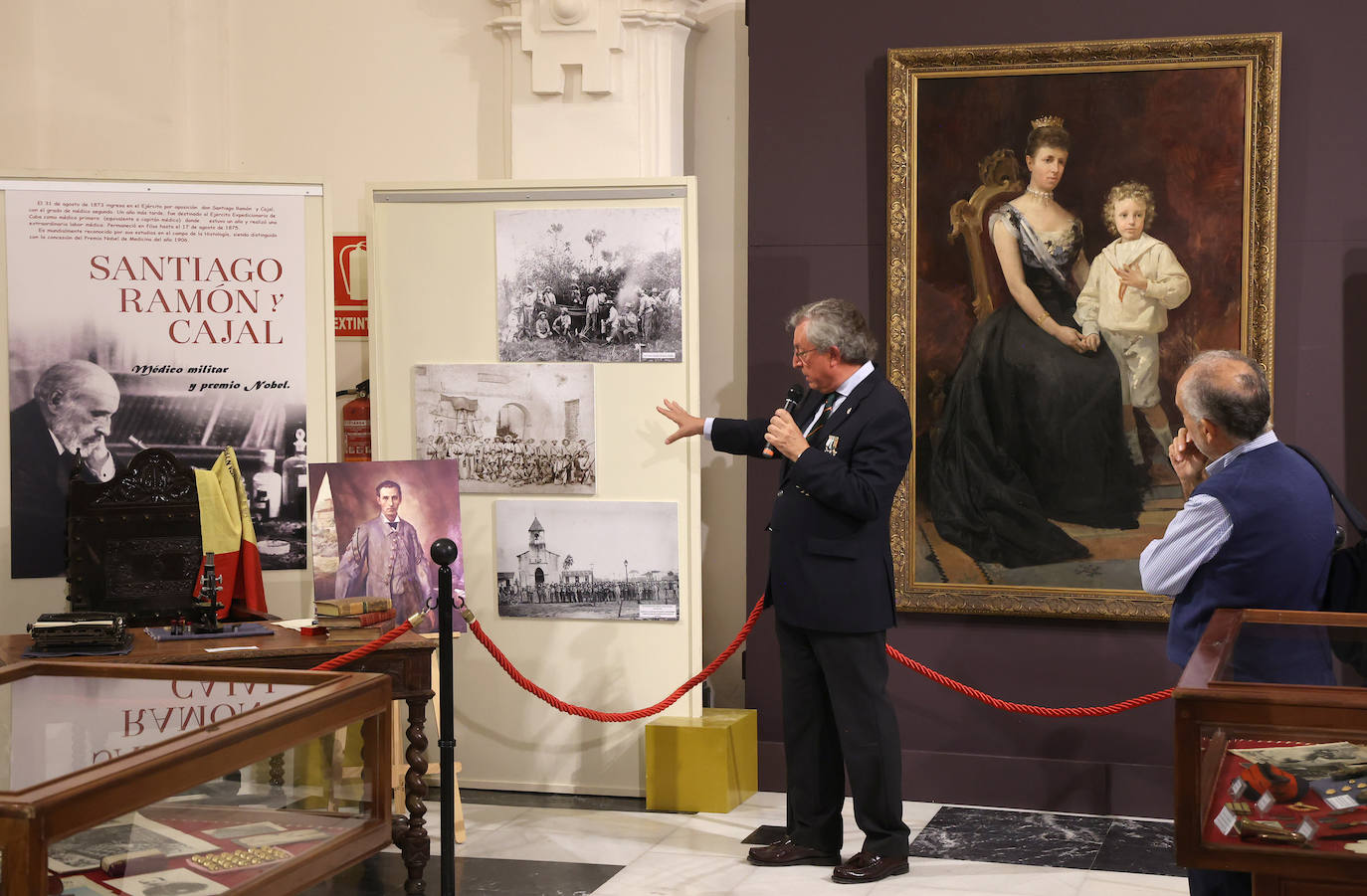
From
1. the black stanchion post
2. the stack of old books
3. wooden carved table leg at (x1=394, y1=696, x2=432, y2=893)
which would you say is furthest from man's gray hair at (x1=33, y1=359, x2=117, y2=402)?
the black stanchion post

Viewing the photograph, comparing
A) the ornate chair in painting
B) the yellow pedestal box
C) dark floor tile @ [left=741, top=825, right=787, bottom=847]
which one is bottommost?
dark floor tile @ [left=741, top=825, right=787, bottom=847]

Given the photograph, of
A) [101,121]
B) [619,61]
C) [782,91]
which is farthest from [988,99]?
[101,121]

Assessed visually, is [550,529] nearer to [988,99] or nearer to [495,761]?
[495,761]

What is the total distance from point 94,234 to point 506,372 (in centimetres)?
170

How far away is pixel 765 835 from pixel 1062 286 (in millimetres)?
2370

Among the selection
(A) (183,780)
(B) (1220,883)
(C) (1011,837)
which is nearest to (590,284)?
(C) (1011,837)

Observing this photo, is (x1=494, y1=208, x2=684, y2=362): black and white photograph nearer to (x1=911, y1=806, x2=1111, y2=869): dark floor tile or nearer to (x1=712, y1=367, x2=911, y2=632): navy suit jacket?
(x1=712, y1=367, x2=911, y2=632): navy suit jacket

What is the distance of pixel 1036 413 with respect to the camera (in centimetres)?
561

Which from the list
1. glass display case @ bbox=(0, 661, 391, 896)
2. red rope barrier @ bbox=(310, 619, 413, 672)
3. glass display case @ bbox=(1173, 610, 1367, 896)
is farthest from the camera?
red rope barrier @ bbox=(310, 619, 413, 672)

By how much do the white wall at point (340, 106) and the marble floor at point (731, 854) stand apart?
1.18m

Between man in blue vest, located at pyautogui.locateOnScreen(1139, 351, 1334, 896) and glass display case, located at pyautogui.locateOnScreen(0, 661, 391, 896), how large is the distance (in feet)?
5.89

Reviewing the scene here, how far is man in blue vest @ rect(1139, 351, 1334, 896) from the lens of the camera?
3.20 metres

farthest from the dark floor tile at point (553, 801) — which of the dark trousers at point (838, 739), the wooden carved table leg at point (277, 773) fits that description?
the wooden carved table leg at point (277, 773)

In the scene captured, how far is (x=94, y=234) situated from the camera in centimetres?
566
